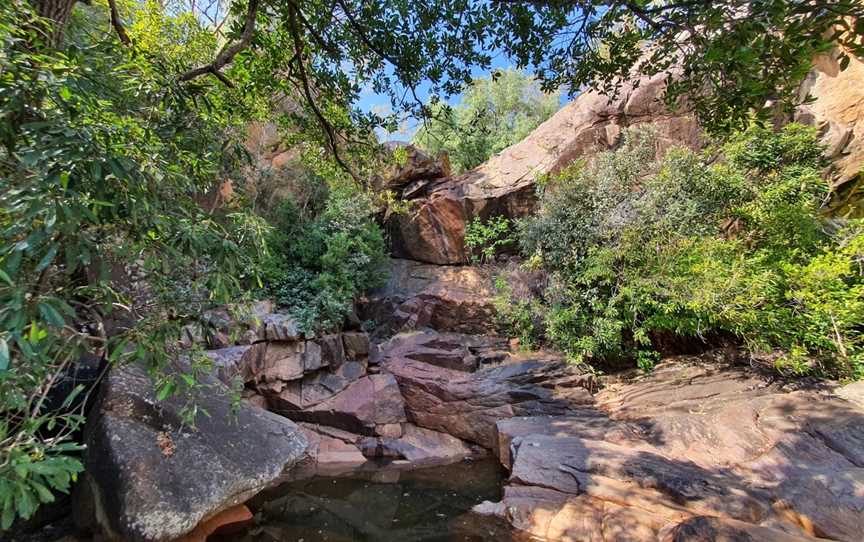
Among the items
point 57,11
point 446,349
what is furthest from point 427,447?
point 57,11

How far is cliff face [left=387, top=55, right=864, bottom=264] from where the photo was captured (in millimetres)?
11797

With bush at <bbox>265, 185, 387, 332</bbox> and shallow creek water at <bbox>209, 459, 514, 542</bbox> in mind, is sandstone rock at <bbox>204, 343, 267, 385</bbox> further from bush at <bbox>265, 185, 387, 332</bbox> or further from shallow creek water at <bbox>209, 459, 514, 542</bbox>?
shallow creek water at <bbox>209, 459, 514, 542</bbox>

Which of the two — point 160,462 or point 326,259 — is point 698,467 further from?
point 326,259

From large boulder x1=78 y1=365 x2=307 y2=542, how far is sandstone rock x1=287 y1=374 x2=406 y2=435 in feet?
11.9

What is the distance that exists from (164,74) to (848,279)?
10.7 m

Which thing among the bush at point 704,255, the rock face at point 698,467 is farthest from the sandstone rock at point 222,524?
the bush at point 704,255

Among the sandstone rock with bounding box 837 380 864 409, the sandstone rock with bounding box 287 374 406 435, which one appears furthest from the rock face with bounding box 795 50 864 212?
the sandstone rock with bounding box 287 374 406 435

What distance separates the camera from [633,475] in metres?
5.31

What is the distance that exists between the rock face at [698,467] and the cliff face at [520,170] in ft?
22.8

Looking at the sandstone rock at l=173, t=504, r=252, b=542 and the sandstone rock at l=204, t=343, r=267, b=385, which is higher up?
the sandstone rock at l=204, t=343, r=267, b=385

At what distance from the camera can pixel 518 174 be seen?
1295cm

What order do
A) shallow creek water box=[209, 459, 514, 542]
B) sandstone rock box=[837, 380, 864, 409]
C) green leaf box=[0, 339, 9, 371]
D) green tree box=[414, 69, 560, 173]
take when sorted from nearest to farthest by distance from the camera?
green leaf box=[0, 339, 9, 371] < shallow creek water box=[209, 459, 514, 542] < sandstone rock box=[837, 380, 864, 409] < green tree box=[414, 69, 560, 173]

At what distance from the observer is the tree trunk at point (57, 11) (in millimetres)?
2566

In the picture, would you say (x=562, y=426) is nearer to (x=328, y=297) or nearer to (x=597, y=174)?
(x=328, y=297)
